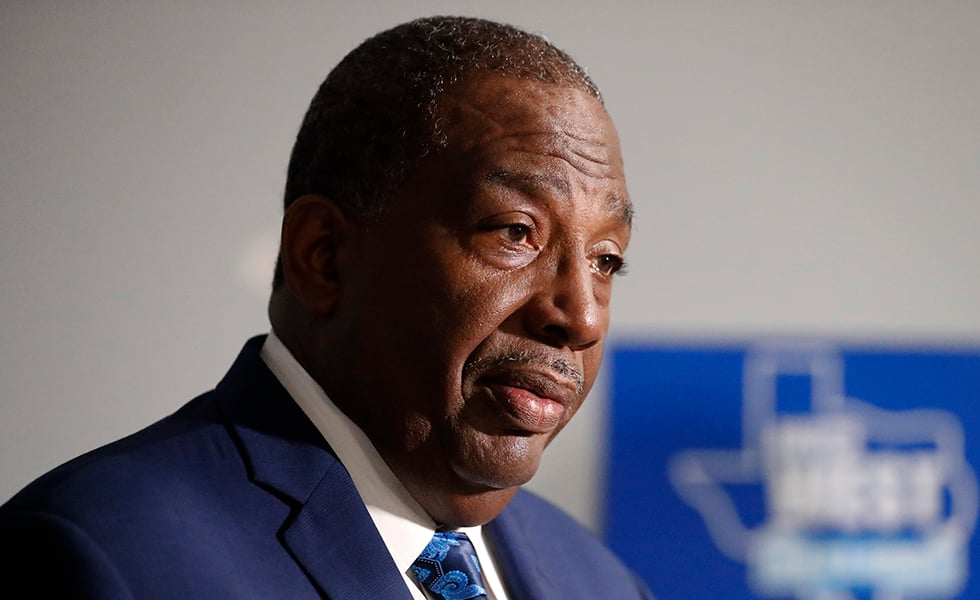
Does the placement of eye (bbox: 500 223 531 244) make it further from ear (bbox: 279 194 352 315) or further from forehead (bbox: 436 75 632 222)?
ear (bbox: 279 194 352 315)

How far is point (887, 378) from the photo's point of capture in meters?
2.88

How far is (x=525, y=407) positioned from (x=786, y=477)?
176 cm

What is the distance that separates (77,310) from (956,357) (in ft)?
7.08

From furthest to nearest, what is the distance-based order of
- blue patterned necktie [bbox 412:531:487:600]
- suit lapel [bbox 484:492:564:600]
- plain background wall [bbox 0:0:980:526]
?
1. plain background wall [bbox 0:0:980:526]
2. suit lapel [bbox 484:492:564:600]
3. blue patterned necktie [bbox 412:531:487:600]

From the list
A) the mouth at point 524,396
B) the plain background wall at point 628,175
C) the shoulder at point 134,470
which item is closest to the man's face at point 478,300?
the mouth at point 524,396

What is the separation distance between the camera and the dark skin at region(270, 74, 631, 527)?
1255mm

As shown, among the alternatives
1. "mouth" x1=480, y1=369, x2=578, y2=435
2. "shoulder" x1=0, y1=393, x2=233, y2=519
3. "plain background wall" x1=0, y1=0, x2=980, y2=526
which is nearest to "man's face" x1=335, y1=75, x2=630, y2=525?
"mouth" x1=480, y1=369, x2=578, y2=435

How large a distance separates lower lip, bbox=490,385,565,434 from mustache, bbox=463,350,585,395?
3 cm

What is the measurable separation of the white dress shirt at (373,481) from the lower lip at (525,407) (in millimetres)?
167

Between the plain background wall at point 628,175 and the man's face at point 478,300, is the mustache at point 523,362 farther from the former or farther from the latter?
the plain background wall at point 628,175

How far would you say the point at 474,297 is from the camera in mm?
1248

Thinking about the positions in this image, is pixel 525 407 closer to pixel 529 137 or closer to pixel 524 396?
pixel 524 396

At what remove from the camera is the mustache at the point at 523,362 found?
4.11 ft

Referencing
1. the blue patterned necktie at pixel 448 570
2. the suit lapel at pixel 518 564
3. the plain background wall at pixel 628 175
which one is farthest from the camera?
the plain background wall at pixel 628 175
